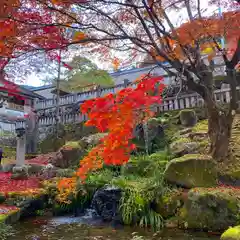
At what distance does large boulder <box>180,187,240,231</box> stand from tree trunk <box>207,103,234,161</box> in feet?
6.44

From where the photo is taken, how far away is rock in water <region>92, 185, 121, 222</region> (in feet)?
23.4

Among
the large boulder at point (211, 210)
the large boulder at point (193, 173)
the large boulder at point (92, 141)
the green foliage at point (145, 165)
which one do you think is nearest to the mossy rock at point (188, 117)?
the green foliage at point (145, 165)

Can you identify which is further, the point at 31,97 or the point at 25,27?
the point at 31,97

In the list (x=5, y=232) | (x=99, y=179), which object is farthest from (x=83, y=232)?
(x=99, y=179)

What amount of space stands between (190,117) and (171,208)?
601 cm

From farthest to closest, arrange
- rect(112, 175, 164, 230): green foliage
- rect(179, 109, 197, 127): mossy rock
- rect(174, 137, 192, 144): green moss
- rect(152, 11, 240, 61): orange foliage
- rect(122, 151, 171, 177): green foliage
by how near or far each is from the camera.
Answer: rect(179, 109, 197, 127): mossy rock
rect(174, 137, 192, 144): green moss
rect(122, 151, 171, 177): green foliage
rect(112, 175, 164, 230): green foliage
rect(152, 11, 240, 61): orange foliage

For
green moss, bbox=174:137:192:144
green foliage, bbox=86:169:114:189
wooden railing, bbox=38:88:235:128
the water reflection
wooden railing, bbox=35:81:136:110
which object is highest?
wooden railing, bbox=35:81:136:110

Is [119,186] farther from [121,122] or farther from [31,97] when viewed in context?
[31,97]

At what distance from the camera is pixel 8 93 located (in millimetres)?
16734

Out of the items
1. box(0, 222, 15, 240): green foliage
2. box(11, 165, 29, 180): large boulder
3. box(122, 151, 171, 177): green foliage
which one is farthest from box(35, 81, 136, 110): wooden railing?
box(0, 222, 15, 240): green foliage

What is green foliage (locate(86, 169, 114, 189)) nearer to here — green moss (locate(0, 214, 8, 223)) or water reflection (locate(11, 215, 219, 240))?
water reflection (locate(11, 215, 219, 240))

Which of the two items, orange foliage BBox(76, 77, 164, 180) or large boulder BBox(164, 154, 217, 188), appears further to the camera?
large boulder BBox(164, 154, 217, 188)

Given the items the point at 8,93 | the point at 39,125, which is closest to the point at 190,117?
the point at 39,125

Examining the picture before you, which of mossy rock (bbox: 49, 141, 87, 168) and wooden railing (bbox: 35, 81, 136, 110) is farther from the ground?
wooden railing (bbox: 35, 81, 136, 110)
